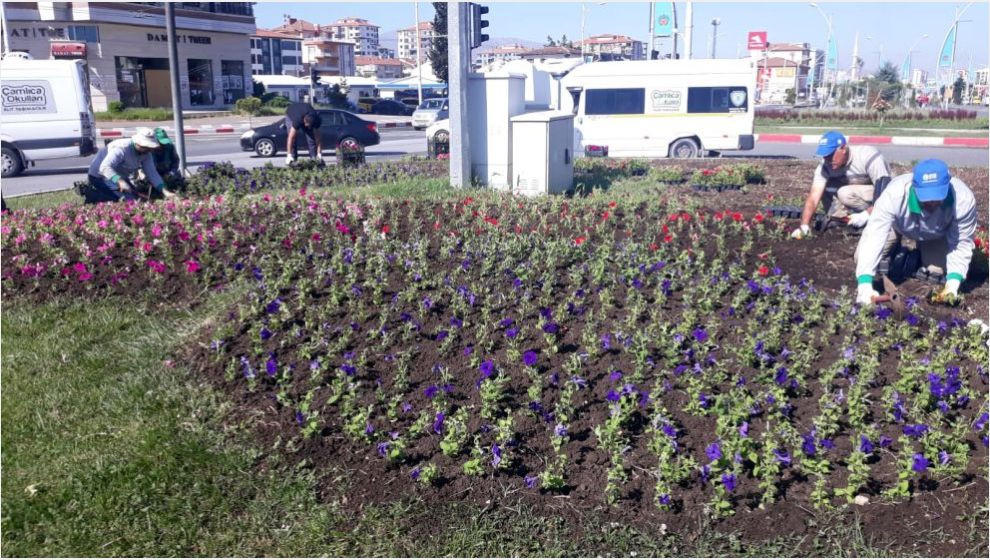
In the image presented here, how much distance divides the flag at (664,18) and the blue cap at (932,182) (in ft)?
101

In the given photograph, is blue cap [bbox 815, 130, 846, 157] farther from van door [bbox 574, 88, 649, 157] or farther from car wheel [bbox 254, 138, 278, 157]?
car wheel [bbox 254, 138, 278, 157]

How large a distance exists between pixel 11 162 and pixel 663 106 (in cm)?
1377

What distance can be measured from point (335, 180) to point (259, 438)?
7463mm

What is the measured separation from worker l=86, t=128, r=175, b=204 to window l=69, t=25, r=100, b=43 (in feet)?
130

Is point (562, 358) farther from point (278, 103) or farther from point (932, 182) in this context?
point (278, 103)

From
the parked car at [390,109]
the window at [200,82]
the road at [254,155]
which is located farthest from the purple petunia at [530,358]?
the window at [200,82]

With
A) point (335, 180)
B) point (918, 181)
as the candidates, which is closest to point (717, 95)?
point (335, 180)

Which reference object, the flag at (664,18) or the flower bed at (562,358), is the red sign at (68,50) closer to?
the flag at (664,18)

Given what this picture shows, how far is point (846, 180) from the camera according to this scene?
25.8 ft

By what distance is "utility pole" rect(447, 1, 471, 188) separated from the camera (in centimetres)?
984

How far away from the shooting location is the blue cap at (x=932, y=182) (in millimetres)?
5391

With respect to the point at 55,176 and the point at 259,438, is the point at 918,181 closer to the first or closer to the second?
the point at 259,438

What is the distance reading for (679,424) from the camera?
12.9 ft

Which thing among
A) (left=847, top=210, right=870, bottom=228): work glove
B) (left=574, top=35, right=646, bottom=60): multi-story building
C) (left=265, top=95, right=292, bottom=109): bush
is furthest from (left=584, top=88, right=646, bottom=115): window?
(left=574, top=35, right=646, bottom=60): multi-story building
